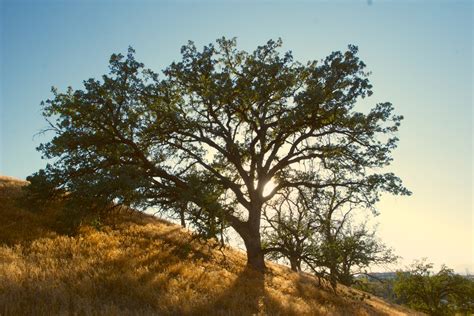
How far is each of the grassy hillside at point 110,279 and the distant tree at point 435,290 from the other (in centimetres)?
3142

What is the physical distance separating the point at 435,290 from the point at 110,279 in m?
43.2

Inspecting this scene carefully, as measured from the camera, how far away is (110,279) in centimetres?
899

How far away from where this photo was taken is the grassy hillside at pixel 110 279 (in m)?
7.13

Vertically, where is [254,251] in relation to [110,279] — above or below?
above

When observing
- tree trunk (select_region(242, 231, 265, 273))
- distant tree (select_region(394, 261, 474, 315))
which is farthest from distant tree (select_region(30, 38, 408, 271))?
distant tree (select_region(394, 261, 474, 315))

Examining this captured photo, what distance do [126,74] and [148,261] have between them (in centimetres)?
781

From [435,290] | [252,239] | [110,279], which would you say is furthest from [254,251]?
[435,290]

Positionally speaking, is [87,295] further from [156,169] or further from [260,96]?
[260,96]

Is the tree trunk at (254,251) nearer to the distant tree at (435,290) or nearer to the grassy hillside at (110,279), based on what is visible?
the grassy hillside at (110,279)

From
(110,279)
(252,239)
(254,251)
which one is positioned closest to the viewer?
(110,279)

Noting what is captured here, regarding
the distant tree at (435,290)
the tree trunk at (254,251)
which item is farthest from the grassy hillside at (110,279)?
the distant tree at (435,290)

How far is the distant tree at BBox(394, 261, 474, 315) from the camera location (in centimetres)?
3956

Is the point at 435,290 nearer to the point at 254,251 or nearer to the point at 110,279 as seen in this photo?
the point at 254,251

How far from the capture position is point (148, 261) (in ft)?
39.6
